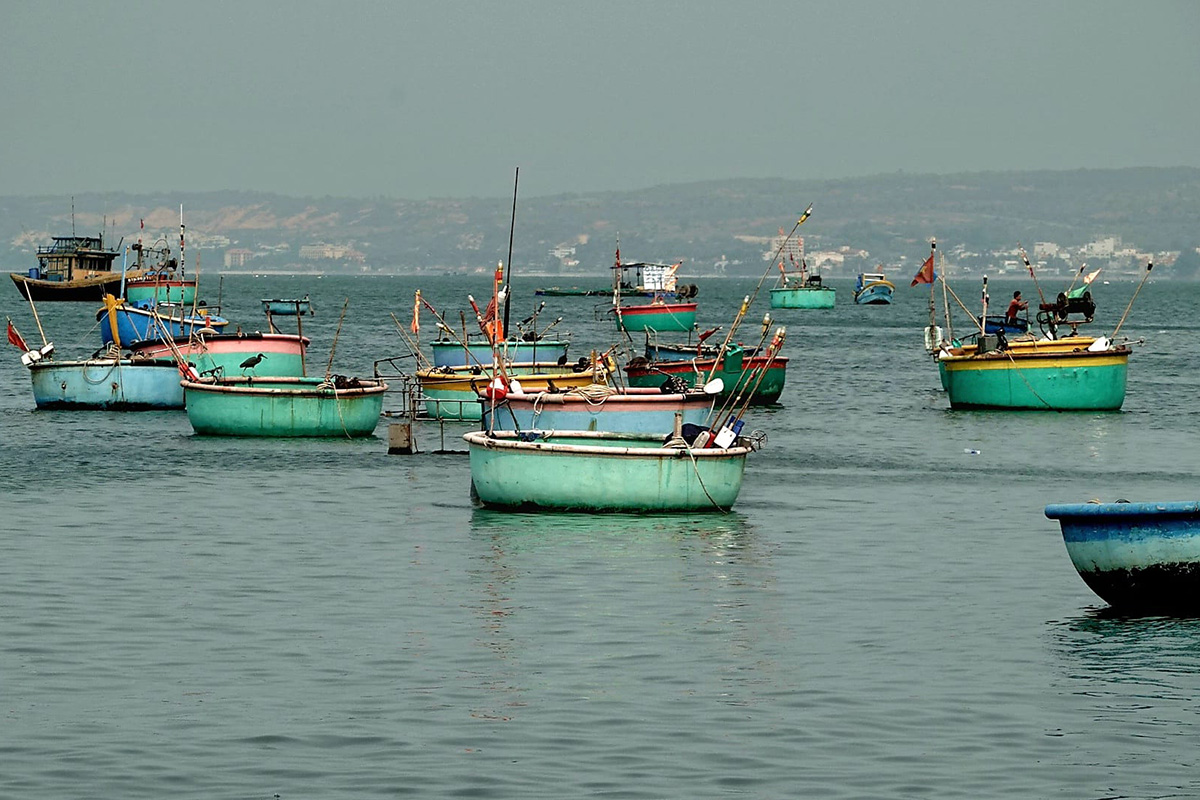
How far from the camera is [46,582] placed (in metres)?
24.4

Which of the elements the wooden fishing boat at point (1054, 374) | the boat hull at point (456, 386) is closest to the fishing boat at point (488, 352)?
the boat hull at point (456, 386)

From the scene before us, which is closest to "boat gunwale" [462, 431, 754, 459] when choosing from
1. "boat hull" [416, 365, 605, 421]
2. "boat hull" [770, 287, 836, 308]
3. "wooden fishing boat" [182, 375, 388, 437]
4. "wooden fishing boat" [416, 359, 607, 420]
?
"wooden fishing boat" [182, 375, 388, 437]

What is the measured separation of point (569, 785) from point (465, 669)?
14.5ft

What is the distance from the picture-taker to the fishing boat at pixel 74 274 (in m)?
155

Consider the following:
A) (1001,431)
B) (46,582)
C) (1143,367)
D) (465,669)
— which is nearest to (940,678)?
(465,669)

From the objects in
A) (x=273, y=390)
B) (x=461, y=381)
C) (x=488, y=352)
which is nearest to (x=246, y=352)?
(x=488, y=352)

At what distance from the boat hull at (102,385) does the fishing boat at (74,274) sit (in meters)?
103

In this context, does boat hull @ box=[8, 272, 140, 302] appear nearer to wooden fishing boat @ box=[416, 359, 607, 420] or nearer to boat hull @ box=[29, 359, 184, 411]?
boat hull @ box=[29, 359, 184, 411]

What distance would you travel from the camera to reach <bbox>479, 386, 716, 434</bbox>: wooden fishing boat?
3659 cm

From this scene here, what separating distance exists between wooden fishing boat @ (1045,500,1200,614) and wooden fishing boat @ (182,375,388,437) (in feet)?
83.3

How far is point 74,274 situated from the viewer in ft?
512

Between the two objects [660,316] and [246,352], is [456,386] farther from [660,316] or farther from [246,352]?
[660,316]

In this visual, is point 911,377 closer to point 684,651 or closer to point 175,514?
point 175,514

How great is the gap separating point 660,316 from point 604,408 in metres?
84.2
